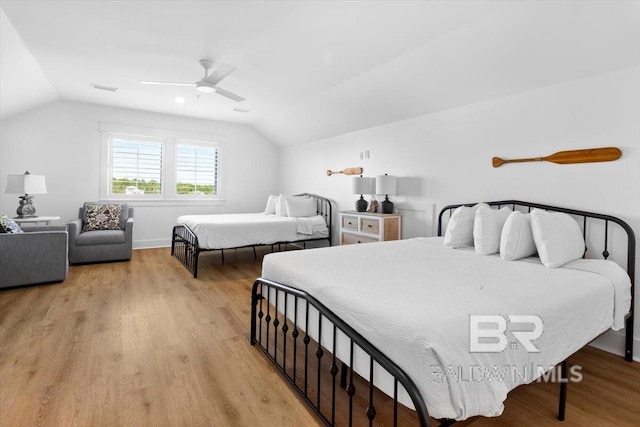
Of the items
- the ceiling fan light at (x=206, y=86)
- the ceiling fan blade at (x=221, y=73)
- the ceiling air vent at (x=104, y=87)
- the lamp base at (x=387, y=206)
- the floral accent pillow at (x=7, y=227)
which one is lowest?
the floral accent pillow at (x=7, y=227)

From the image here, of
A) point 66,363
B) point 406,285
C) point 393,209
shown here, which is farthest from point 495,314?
point 393,209

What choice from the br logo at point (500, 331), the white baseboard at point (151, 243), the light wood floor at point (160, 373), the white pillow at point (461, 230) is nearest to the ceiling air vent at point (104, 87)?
the white baseboard at point (151, 243)

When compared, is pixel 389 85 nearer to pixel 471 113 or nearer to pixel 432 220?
pixel 471 113

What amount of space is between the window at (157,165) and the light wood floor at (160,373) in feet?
9.51

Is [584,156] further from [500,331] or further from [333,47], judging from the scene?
[333,47]

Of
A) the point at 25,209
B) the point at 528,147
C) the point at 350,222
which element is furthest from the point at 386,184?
the point at 25,209

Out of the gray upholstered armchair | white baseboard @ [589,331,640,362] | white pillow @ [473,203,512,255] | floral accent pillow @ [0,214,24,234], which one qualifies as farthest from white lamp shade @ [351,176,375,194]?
floral accent pillow @ [0,214,24,234]

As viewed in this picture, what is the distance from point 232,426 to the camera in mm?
1643

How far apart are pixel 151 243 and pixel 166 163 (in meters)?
1.58

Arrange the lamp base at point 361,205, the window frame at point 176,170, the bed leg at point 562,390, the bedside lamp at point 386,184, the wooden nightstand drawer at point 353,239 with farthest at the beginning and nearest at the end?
1. the window frame at point 176,170
2. the lamp base at point 361,205
3. the wooden nightstand drawer at point 353,239
4. the bedside lamp at point 386,184
5. the bed leg at point 562,390

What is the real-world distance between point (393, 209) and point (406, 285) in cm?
286

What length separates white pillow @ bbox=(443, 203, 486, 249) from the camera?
A: 291cm

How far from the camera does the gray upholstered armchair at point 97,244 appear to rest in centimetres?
479

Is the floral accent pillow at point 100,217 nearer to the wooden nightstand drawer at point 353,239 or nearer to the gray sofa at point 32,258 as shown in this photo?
the gray sofa at point 32,258
